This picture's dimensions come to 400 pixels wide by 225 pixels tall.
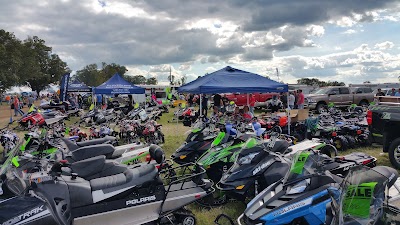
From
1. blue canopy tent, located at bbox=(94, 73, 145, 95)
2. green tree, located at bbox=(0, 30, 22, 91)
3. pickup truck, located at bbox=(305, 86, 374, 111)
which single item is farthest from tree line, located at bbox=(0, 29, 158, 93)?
pickup truck, located at bbox=(305, 86, 374, 111)

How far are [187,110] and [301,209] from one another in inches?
628

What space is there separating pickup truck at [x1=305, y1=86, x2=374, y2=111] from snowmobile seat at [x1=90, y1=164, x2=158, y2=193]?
63.8 feet

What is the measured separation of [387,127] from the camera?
25.6 feet

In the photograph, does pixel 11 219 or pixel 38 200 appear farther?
pixel 38 200

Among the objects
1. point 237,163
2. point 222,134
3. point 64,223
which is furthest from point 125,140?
point 64,223

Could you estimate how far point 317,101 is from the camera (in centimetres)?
2262

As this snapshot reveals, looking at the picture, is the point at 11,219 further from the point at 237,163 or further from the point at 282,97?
the point at 282,97

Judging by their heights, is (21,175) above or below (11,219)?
above

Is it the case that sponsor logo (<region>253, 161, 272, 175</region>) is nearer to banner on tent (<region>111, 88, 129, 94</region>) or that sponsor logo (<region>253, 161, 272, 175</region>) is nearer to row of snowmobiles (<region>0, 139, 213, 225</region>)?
row of snowmobiles (<region>0, 139, 213, 225</region>)

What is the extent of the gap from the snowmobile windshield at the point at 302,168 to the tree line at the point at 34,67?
3867cm

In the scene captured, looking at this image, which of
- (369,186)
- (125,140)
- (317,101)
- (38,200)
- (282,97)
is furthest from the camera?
(282,97)

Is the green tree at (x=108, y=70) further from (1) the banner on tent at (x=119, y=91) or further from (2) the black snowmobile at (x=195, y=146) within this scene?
(2) the black snowmobile at (x=195, y=146)

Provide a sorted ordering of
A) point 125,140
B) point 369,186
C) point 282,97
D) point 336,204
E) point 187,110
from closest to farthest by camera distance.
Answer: point 369,186 < point 336,204 < point 125,140 < point 187,110 < point 282,97

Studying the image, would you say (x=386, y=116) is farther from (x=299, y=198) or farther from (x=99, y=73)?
(x=99, y=73)
